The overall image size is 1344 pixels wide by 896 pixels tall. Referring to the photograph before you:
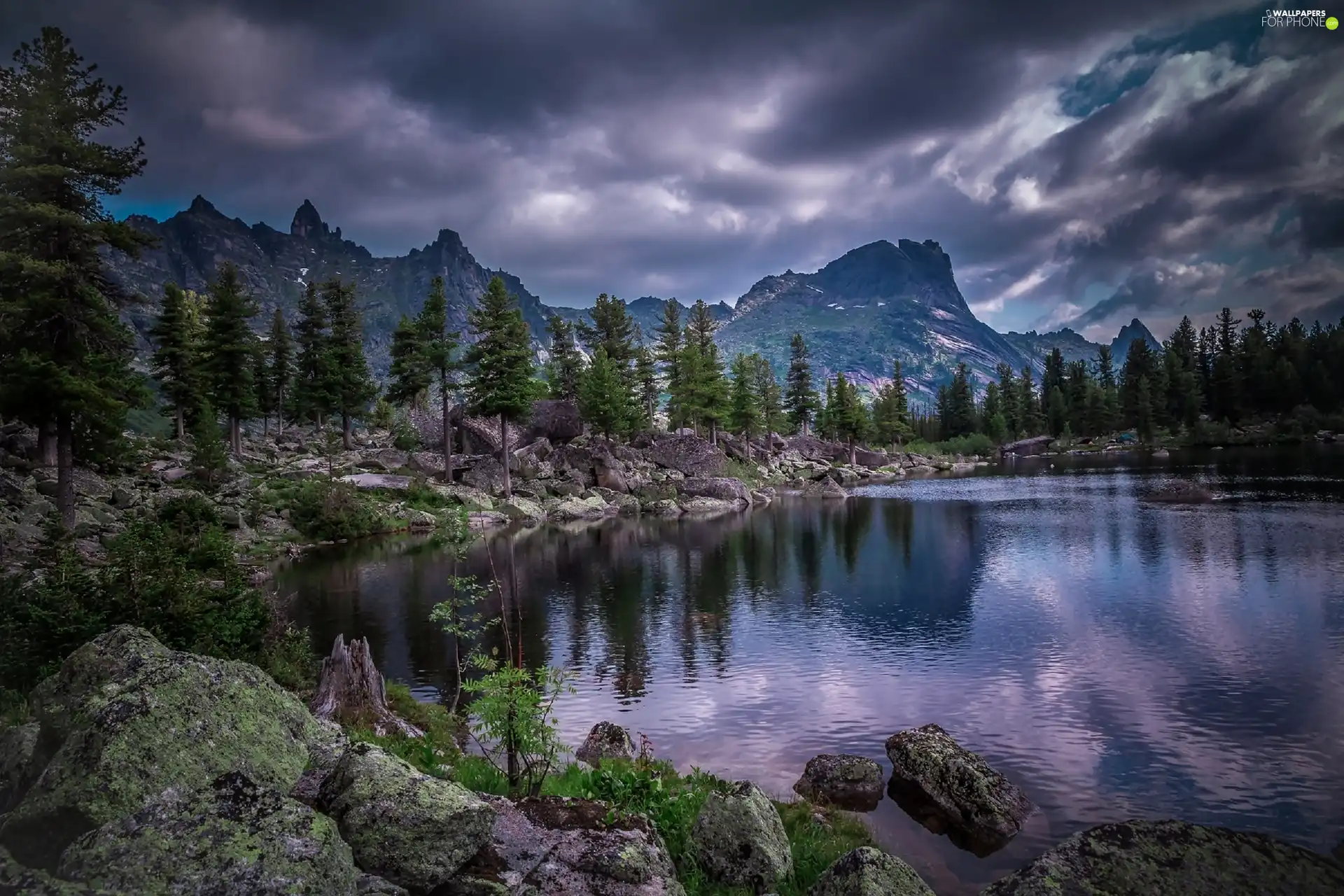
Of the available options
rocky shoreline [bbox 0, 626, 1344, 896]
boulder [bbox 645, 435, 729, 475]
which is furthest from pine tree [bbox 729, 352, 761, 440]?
rocky shoreline [bbox 0, 626, 1344, 896]

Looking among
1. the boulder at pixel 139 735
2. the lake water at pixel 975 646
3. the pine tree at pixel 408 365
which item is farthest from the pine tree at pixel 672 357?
the boulder at pixel 139 735

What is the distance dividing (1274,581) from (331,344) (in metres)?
84.8

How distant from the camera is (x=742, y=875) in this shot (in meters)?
9.77

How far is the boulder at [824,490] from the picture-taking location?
281 feet

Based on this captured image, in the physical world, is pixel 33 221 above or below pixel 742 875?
above

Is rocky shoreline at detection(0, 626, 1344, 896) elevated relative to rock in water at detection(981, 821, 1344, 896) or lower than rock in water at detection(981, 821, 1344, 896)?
elevated

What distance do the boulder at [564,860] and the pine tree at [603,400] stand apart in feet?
254

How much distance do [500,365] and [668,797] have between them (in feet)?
204

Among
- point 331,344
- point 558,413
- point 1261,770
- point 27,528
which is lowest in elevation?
point 1261,770

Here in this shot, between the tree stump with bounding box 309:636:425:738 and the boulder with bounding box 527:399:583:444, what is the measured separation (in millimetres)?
69039

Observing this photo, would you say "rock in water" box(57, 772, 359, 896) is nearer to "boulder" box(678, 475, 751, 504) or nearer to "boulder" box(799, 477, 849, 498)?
"boulder" box(678, 475, 751, 504)

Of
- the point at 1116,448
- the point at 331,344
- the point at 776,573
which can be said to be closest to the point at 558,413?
the point at 331,344

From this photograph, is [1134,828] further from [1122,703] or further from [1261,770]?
[1122,703]

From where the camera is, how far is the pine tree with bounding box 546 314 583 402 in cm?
9669
